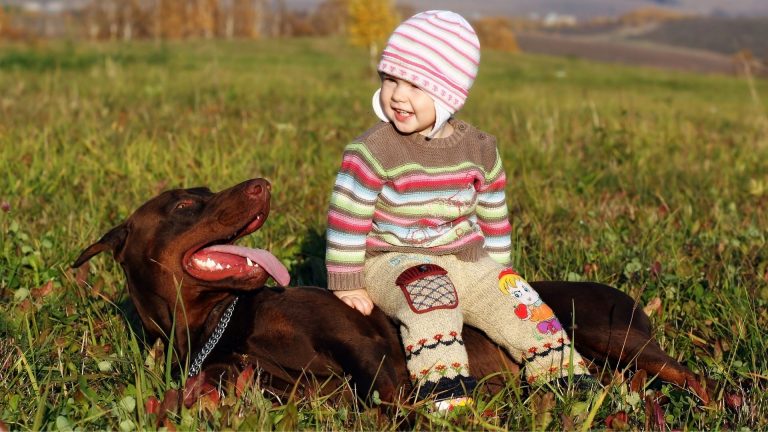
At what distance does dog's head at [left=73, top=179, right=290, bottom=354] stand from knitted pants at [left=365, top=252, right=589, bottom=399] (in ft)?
1.47

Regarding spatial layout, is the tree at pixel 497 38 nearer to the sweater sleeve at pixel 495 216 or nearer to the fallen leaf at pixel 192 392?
the sweater sleeve at pixel 495 216

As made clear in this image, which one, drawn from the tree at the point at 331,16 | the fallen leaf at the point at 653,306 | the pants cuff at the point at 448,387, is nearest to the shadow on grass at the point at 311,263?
the pants cuff at the point at 448,387

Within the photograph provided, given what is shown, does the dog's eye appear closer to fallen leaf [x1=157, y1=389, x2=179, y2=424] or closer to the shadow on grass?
fallen leaf [x1=157, y1=389, x2=179, y2=424]

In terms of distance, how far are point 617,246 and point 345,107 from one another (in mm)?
6255

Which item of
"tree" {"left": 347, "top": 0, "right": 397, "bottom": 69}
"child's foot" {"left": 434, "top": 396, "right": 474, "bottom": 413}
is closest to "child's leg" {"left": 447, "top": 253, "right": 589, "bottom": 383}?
"child's foot" {"left": 434, "top": 396, "right": 474, "bottom": 413}

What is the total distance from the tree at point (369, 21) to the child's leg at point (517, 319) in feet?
54.5

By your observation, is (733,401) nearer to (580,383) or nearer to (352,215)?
(580,383)

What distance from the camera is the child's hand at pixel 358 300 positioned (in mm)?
3277

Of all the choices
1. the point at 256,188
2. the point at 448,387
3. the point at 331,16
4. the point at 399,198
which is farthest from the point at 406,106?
the point at 331,16

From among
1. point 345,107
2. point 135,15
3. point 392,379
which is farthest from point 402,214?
point 135,15

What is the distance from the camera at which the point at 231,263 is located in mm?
3133

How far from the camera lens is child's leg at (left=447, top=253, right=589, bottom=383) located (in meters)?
3.25

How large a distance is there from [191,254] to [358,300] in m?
0.67

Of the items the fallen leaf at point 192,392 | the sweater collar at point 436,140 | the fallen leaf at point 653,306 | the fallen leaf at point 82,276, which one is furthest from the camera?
the fallen leaf at point 82,276
